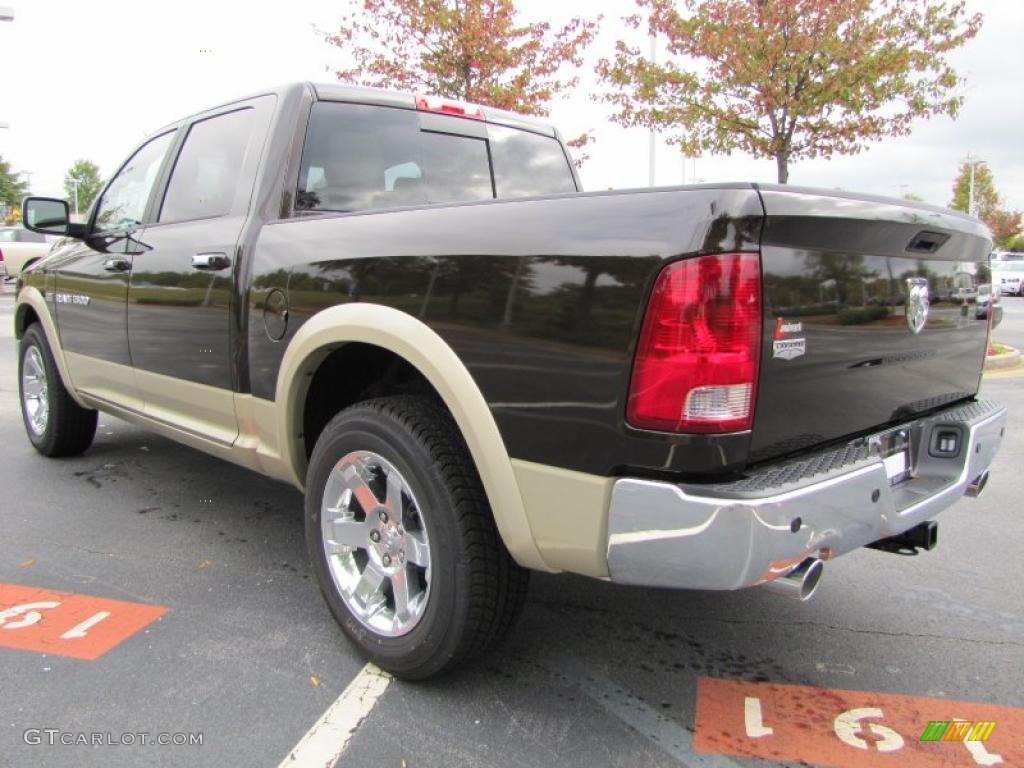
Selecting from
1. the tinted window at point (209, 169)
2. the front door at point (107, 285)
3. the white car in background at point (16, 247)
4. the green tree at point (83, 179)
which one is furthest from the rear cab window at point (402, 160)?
the green tree at point (83, 179)

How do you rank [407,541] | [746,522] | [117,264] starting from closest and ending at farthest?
[746,522] → [407,541] → [117,264]

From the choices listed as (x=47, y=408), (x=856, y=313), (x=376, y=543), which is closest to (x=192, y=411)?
(x=376, y=543)

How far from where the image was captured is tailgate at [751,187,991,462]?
1949 millimetres

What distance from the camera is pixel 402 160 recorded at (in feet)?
11.2

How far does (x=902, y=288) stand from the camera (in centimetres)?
242

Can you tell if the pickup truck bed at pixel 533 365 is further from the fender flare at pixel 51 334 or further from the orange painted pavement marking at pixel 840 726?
the fender flare at pixel 51 334

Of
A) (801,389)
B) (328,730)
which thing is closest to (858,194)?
(801,389)

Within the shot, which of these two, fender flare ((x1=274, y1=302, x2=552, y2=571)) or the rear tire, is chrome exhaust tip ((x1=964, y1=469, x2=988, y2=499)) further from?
the rear tire

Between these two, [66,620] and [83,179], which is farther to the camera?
[83,179]

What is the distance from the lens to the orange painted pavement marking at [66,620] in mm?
2764

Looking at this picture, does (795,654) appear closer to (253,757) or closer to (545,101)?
(253,757)

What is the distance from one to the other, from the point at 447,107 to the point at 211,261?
1.30 m

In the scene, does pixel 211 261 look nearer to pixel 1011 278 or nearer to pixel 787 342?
pixel 787 342

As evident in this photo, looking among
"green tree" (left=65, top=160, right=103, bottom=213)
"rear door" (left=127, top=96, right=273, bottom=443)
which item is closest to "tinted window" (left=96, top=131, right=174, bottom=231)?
"rear door" (left=127, top=96, right=273, bottom=443)
